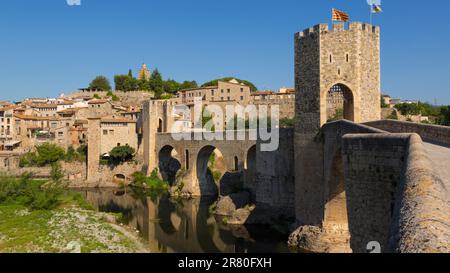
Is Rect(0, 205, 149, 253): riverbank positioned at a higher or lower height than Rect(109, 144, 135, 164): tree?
lower

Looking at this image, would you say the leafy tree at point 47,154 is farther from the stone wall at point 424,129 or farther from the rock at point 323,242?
the stone wall at point 424,129

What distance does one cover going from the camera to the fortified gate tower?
Answer: 56.9 ft

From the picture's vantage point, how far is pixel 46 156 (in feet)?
151

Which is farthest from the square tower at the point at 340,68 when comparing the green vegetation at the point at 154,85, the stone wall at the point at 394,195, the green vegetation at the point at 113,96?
the green vegetation at the point at 154,85

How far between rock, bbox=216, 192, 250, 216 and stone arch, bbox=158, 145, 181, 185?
A: 15301 millimetres

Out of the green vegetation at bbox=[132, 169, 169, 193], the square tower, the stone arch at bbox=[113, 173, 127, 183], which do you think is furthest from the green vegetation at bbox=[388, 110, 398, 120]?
the square tower

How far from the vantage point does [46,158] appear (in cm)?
4600

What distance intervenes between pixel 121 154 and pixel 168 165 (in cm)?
525

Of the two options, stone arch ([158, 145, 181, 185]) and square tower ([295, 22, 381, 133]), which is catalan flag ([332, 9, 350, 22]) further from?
stone arch ([158, 145, 181, 185])

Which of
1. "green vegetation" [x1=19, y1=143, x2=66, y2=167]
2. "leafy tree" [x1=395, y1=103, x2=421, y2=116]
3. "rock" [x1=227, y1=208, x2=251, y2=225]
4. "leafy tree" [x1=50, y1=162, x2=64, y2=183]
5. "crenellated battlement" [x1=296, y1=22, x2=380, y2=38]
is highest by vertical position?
"crenellated battlement" [x1=296, y1=22, x2=380, y2=38]

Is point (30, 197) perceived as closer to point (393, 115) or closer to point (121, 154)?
point (121, 154)
